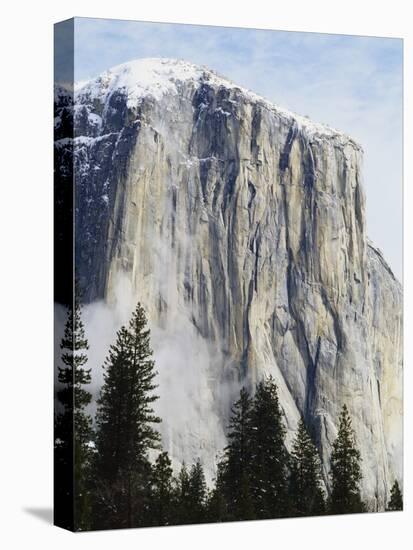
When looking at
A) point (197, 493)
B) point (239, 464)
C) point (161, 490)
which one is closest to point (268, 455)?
point (239, 464)

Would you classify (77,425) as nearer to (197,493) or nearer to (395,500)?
(197,493)

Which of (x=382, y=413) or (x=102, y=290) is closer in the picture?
(x=102, y=290)

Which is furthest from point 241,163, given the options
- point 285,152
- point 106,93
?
point 106,93

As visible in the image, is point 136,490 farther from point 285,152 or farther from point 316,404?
point 285,152

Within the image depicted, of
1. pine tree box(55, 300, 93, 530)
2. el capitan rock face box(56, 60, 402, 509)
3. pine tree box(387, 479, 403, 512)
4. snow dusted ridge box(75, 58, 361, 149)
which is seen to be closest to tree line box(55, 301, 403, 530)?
pine tree box(55, 300, 93, 530)

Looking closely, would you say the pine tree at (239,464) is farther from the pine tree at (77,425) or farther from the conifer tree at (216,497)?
the pine tree at (77,425)

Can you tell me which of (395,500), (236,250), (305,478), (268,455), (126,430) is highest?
(236,250)
